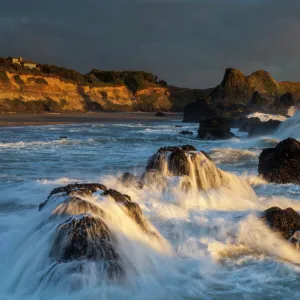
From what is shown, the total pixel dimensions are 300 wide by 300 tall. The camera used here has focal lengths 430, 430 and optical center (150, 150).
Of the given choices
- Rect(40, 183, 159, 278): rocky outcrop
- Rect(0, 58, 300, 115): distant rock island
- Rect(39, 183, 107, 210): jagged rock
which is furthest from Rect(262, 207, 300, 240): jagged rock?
Rect(0, 58, 300, 115): distant rock island

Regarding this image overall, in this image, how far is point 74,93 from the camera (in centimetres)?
7388

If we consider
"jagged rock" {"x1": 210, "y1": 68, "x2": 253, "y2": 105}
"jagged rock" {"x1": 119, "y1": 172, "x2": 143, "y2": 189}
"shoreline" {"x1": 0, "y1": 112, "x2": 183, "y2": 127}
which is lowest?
"shoreline" {"x1": 0, "y1": 112, "x2": 183, "y2": 127}

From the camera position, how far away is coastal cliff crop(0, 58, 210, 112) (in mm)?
60219

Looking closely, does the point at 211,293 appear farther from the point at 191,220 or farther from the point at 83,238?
the point at 191,220

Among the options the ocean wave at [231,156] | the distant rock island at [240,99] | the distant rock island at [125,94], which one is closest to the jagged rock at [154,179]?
the ocean wave at [231,156]

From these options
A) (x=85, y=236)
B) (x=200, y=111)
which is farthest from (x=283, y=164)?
(x=200, y=111)

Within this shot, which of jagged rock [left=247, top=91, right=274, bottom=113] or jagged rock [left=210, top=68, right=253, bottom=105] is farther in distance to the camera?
jagged rock [left=210, top=68, right=253, bottom=105]

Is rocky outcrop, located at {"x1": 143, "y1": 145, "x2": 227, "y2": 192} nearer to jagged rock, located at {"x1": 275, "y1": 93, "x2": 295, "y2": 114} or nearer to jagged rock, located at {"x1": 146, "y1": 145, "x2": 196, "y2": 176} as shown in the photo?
jagged rock, located at {"x1": 146, "y1": 145, "x2": 196, "y2": 176}

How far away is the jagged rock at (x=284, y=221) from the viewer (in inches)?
240

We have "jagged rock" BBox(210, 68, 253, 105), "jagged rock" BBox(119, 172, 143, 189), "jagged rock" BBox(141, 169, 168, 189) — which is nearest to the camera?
"jagged rock" BBox(141, 169, 168, 189)

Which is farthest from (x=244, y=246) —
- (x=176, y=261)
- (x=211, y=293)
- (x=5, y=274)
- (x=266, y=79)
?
(x=266, y=79)

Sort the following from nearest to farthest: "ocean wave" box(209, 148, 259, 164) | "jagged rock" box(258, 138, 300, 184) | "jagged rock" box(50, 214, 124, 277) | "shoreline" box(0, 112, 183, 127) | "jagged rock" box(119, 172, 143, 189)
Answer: "jagged rock" box(50, 214, 124, 277) < "jagged rock" box(119, 172, 143, 189) < "jagged rock" box(258, 138, 300, 184) < "ocean wave" box(209, 148, 259, 164) < "shoreline" box(0, 112, 183, 127)

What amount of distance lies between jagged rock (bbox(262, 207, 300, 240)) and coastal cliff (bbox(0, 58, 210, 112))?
180 feet

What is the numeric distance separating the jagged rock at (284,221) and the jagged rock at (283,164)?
170 inches
